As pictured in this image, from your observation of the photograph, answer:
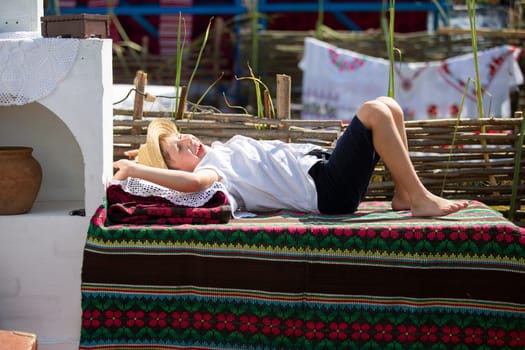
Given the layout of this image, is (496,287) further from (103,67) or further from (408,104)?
(408,104)

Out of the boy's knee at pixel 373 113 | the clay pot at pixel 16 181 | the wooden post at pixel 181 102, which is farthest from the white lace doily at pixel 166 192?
the wooden post at pixel 181 102

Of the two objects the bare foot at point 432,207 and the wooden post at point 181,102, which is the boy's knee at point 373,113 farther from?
the wooden post at point 181,102

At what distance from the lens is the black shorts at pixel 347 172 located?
3844 millimetres

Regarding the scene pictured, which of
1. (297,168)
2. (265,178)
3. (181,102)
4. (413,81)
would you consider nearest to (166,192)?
(265,178)

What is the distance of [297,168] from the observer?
13.3ft

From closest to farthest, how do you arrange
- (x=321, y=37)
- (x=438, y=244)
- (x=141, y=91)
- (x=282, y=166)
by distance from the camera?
1. (x=438, y=244)
2. (x=282, y=166)
3. (x=141, y=91)
4. (x=321, y=37)

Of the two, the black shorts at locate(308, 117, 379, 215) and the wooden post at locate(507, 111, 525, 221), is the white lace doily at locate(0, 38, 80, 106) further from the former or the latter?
the wooden post at locate(507, 111, 525, 221)

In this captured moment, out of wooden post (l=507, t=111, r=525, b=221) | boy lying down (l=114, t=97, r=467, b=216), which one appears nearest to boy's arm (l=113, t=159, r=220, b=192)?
boy lying down (l=114, t=97, r=467, b=216)

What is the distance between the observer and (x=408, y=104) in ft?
29.0

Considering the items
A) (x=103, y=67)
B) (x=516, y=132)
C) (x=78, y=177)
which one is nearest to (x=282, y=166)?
(x=103, y=67)

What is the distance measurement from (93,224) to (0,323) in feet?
2.52

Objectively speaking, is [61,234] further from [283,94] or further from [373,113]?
[283,94]

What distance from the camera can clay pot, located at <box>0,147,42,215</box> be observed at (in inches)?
152

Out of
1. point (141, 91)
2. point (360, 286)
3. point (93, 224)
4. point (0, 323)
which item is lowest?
point (0, 323)
